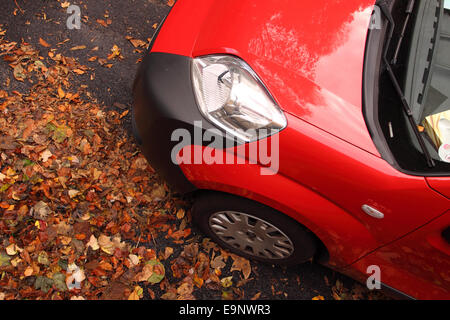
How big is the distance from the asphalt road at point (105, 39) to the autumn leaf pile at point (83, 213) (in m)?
0.16

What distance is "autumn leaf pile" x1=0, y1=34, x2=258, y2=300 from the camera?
2.31 m

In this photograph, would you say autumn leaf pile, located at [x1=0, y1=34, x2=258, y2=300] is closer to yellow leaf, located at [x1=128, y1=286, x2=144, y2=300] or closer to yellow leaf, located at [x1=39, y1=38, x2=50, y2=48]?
yellow leaf, located at [x1=128, y1=286, x2=144, y2=300]

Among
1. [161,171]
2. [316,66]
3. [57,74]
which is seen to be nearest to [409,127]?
[316,66]

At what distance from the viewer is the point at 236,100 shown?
1.88 metres

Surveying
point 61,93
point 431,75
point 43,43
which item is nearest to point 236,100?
point 431,75

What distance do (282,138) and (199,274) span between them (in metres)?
1.21

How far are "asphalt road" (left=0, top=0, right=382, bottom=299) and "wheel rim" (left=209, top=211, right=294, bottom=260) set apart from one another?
0.25 m

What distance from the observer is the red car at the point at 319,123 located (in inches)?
68.4

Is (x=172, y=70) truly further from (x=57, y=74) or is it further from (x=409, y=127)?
(x=57, y=74)

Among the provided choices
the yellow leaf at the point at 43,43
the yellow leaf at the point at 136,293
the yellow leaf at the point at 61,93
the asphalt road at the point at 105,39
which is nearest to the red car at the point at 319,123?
the asphalt road at the point at 105,39

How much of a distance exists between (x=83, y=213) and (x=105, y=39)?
1.68 meters

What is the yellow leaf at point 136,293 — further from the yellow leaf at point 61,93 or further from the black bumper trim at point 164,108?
the yellow leaf at point 61,93

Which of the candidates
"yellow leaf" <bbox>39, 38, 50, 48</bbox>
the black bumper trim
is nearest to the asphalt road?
"yellow leaf" <bbox>39, 38, 50, 48</bbox>

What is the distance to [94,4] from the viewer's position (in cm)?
349
